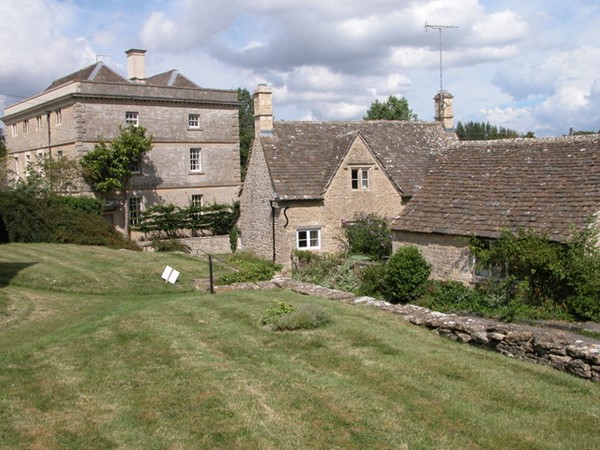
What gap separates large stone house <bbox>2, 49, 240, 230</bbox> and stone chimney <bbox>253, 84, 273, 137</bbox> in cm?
1494

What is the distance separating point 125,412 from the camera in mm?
9391

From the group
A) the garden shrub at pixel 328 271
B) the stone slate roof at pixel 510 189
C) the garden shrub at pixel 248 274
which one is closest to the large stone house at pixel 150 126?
the garden shrub at pixel 248 274

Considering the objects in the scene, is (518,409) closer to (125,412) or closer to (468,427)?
(468,427)

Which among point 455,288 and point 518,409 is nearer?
point 518,409

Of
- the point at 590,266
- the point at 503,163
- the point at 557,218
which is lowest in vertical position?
the point at 590,266

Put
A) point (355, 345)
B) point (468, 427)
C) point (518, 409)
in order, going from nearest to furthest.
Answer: point (468, 427)
point (518, 409)
point (355, 345)

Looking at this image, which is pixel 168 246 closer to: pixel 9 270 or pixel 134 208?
pixel 134 208

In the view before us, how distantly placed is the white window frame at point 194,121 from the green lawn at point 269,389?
32.4 metres

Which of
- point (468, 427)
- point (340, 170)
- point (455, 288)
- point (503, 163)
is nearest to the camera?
point (468, 427)

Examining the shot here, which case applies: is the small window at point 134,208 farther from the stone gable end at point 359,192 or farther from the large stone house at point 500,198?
the large stone house at point 500,198

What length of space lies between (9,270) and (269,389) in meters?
18.1

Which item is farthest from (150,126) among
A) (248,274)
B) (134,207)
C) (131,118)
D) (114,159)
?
(248,274)

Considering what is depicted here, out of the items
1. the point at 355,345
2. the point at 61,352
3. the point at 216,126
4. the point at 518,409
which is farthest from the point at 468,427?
the point at 216,126

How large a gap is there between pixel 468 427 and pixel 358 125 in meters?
28.2
